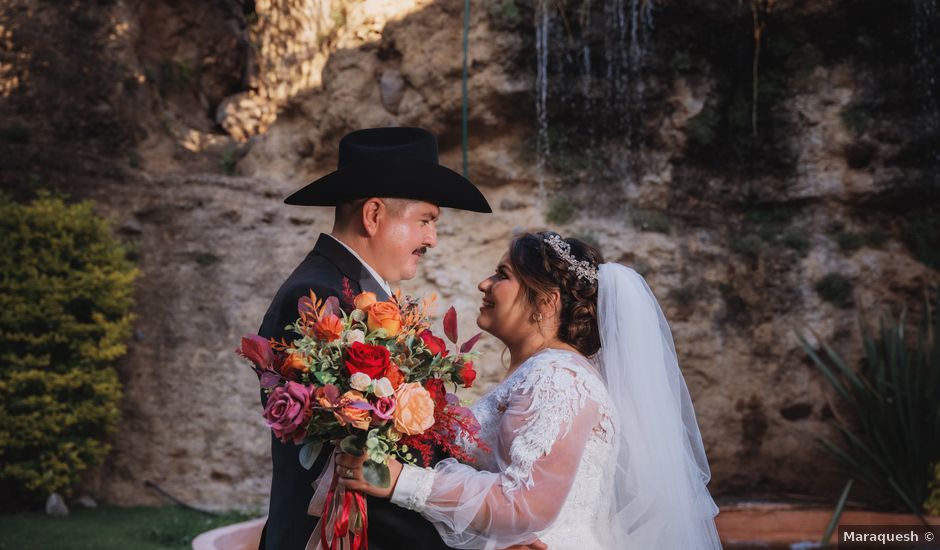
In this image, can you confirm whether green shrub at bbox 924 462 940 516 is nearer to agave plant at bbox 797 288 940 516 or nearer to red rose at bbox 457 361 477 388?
agave plant at bbox 797 288 940 516

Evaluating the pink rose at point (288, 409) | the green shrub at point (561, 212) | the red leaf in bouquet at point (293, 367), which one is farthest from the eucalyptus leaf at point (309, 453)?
the green shrub at point (561, 212)

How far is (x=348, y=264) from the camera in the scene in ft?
10.2

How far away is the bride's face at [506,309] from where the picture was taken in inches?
138

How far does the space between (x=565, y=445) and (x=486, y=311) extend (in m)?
0.80

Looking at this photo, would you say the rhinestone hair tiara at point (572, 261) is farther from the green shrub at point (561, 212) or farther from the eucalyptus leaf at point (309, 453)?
the green shrub at point (561, 212)

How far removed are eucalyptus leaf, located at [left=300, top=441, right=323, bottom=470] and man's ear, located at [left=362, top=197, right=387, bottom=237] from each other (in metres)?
0.94

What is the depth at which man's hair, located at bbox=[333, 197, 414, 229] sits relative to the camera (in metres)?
3.18

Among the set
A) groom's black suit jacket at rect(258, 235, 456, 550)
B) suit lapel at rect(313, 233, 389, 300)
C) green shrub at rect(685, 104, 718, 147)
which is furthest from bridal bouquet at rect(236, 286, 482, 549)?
green shrub at rect(685, 104, 718, 147)

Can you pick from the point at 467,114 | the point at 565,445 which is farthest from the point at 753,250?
the point at 565,445

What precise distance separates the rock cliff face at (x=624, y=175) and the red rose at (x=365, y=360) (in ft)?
18.5

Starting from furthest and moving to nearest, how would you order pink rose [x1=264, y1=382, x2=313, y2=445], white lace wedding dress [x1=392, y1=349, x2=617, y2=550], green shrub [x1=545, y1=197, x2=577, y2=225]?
green shrub [x1=545, y1=197, x2=577, y2=225]
white lace wedding dress [x1=392, y1=349, x2=617, y2=550]
pink rose [x1=264, y1=382, x2=313, y2=445]

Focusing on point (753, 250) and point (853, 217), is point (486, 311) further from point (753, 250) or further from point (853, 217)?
point (853, 217)

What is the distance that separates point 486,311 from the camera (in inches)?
140

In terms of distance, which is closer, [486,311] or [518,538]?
[518,538]
